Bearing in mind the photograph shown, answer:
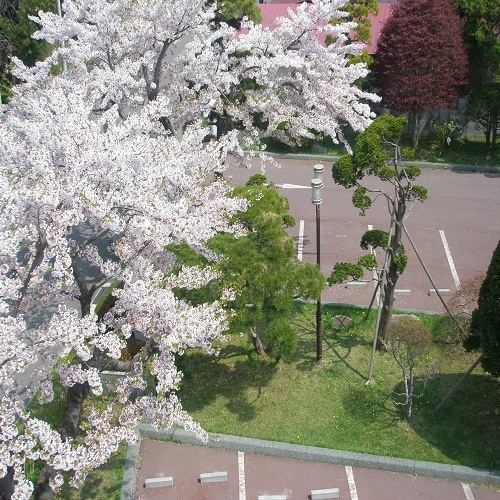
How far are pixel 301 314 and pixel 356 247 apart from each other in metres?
3.75

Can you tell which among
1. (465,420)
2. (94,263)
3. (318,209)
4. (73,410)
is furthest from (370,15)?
(73,410)

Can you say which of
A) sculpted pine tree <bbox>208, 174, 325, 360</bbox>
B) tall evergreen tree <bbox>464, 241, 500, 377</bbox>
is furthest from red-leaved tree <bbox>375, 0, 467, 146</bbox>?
sculpted pine tree <bbox>208, 174, 325, 360</bbox>

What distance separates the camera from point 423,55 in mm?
20641

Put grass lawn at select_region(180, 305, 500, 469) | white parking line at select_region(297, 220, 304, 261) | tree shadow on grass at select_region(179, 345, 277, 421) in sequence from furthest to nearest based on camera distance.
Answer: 1. white parking line at select_region(297, 220, 304, 261)
2. tree shadow on grass at select_region(179, 345, 277, 421)
3. grass lawn at select_region(180, 305, 500, 469)

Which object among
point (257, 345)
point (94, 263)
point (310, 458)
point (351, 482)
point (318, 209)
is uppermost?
point (318, 209)

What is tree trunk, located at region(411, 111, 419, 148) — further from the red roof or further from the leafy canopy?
the red roof

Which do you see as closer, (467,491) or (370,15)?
(467,491)

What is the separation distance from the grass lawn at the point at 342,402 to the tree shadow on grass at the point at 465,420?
17 millimetres

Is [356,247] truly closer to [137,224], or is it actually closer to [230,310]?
[230,310]

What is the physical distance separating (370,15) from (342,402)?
20314mm

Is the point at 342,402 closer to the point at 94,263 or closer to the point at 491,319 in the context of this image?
the point at 491,319

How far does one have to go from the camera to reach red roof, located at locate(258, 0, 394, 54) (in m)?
25.2

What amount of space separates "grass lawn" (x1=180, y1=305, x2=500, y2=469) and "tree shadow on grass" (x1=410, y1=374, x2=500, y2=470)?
0.02 metres

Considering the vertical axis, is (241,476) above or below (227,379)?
below
